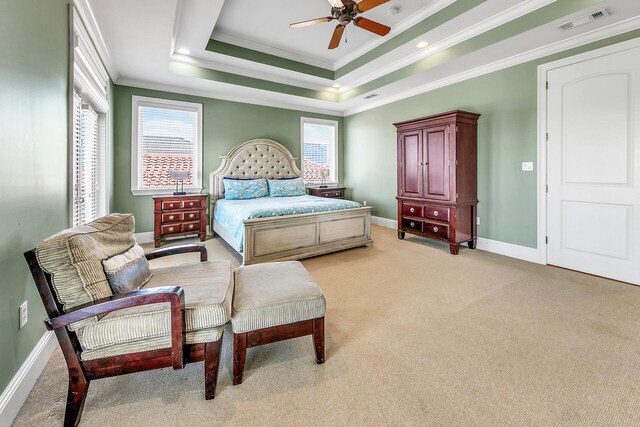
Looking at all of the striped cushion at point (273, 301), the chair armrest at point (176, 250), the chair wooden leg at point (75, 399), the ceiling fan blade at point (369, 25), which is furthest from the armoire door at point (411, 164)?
the chair wooden leg at point (75, 399)

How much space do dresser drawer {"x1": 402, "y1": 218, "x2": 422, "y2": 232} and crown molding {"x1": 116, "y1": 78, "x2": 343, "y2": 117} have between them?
3069 mm

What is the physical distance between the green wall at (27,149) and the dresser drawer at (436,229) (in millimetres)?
4276

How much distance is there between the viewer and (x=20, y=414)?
1386 millimetres

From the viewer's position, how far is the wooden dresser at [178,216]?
4.55m

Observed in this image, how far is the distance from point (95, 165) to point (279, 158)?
3117mm

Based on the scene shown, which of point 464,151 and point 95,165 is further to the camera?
point 464,151

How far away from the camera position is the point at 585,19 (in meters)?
2.83

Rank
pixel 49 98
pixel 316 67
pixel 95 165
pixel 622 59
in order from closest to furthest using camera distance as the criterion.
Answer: pixel 49 98, pixel 622 59, pixel 95 165, pixel 316 67

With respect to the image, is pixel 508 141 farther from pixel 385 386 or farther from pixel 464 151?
pixel 385 386

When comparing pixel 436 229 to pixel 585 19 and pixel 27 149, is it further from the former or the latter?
pixel 27 149

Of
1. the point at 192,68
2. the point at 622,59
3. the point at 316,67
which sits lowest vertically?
the point at 622,59

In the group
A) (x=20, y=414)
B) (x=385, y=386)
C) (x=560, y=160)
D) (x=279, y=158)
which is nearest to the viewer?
(x=20, y=414)

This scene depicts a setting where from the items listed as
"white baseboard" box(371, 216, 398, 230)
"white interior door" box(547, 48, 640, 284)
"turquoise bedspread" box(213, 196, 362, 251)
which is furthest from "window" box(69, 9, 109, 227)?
"white interior door" box(547, 48, 640, 284)

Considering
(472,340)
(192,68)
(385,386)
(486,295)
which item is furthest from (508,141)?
(192,68)
